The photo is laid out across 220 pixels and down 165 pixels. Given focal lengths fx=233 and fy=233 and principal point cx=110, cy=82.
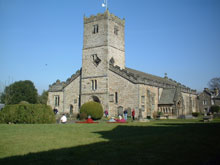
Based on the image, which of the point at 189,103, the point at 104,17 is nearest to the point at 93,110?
the point at 104,17

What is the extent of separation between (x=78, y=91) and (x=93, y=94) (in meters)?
4.71

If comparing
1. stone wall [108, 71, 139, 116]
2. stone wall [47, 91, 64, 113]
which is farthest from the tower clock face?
stone wall [47, 91, 64, 113]

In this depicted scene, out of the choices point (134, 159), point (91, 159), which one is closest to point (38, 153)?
point (91, 159)

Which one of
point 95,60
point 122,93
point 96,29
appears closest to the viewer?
point 122,93

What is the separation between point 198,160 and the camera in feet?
24.0

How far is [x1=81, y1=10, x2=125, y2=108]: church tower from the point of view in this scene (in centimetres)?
4309

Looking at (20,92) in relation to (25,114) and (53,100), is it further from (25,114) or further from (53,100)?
(25,114)

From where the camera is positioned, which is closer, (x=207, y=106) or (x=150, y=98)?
(x=150, y=98)

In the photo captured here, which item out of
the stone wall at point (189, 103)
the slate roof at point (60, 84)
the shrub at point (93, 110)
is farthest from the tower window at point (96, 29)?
the stone wall at point (189, 103)

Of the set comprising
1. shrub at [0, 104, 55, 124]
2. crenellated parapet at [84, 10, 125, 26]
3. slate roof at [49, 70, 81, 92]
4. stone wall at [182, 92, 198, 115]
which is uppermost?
crenellated parapet at [84, 10, 125, 26]

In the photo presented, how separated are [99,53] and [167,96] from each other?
16.8 m

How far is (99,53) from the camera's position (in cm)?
4400

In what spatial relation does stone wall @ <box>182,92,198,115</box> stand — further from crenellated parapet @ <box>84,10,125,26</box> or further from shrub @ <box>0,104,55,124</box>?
shrub @ <box>0,104,55,124</box>

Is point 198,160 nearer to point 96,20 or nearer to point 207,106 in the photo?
point 96,20
